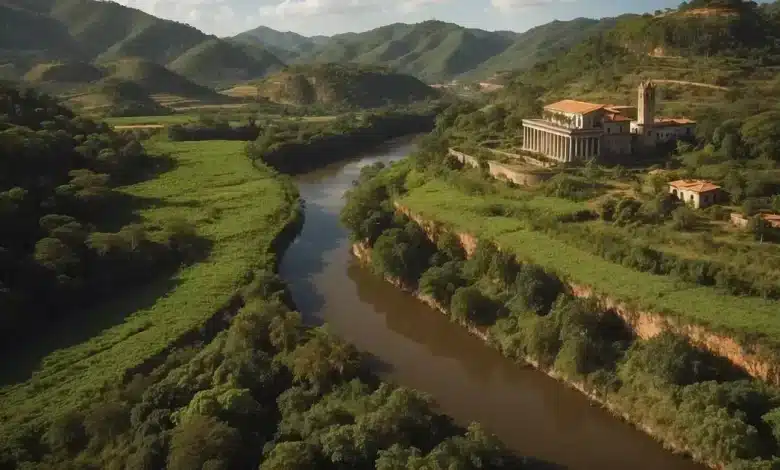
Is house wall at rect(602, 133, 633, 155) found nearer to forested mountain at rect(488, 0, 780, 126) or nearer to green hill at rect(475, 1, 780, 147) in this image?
green hill at rect(475, 1, 780, 147)

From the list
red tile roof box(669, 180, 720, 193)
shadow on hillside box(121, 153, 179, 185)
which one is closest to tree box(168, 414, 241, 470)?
red tile roof box(669, 180, 720, 193)

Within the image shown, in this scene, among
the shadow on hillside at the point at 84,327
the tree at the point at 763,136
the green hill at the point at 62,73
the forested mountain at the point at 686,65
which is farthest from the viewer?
the green hill at the point at 62,73

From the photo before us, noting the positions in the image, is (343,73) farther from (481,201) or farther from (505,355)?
(505,355)

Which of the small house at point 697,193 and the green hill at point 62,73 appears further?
the green hill at point 62,73

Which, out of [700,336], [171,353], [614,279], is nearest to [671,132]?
[614,279]

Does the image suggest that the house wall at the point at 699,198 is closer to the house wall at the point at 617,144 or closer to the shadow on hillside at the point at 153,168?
the house wall at the point at 617,144

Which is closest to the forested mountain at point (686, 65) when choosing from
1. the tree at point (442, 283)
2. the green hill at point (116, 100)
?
the tree at point (442, 283)
